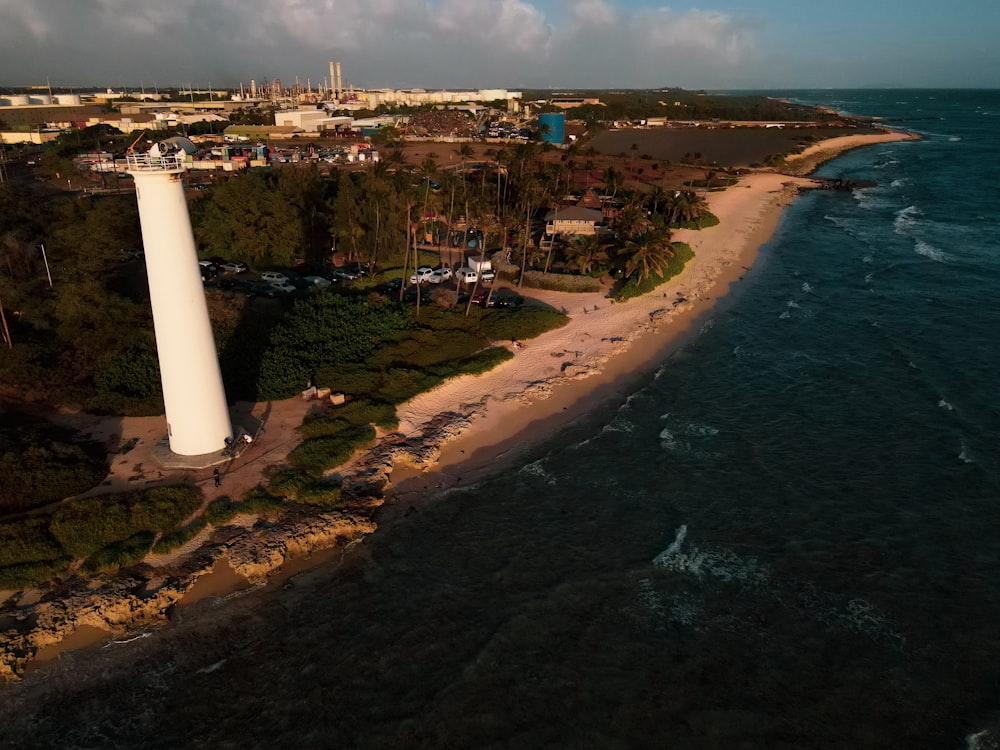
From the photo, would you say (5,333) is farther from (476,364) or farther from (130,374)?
(476,364)

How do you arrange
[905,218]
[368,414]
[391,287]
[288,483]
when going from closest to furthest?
[288,483], [368,414], [391,287], [905,218]

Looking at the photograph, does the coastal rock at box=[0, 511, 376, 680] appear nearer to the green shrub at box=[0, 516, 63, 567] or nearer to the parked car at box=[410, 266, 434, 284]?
the green shrub at box=[0, 516, 63, 567]

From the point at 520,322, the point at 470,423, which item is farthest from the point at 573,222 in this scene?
the point at 470,423

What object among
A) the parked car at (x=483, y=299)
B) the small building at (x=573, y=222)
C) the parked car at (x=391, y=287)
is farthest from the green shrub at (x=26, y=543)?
the small building at (x=573, y=222)

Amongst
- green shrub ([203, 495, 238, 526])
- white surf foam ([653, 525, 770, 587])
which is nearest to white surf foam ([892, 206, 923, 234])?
white surf foam ([653, 525, 770, 587])

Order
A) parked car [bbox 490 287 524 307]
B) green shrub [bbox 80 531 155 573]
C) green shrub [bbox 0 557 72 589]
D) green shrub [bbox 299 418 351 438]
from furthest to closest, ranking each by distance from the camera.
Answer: parked car [bbox 490 287 524 307] → green shrub [bbox 299 418 351 438] → green shrub [bbox 80 531 155 573] → green shrub [bbox 0 557 72 589]

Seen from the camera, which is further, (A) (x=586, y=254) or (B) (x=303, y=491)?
(A) (x=586, y=254)
